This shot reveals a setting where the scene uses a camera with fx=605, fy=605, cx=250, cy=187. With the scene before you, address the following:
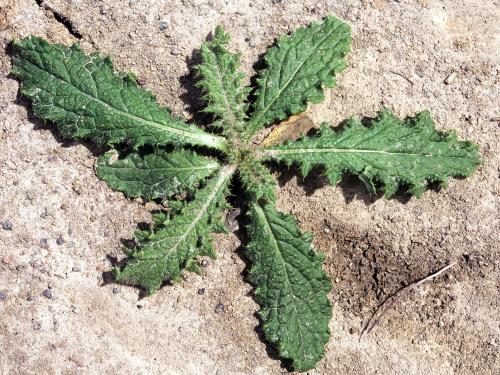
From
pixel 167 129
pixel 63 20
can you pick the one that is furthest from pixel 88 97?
pixel 63 20

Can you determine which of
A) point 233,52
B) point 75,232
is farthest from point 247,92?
point 75,232

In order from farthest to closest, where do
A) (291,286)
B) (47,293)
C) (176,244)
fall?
(47,293) → (291,286) → (176,244)

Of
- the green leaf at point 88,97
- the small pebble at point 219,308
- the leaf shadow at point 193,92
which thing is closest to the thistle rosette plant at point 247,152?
the green leaf at point 88,97

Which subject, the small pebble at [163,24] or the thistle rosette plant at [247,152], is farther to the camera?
the small pebble at [163,24]

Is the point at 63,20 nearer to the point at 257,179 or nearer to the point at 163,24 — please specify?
the point at 163,24

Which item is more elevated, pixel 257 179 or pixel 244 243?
pixel 257 179

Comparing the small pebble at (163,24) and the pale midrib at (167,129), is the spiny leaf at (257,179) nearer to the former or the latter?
the pale midrib at (167,129)
